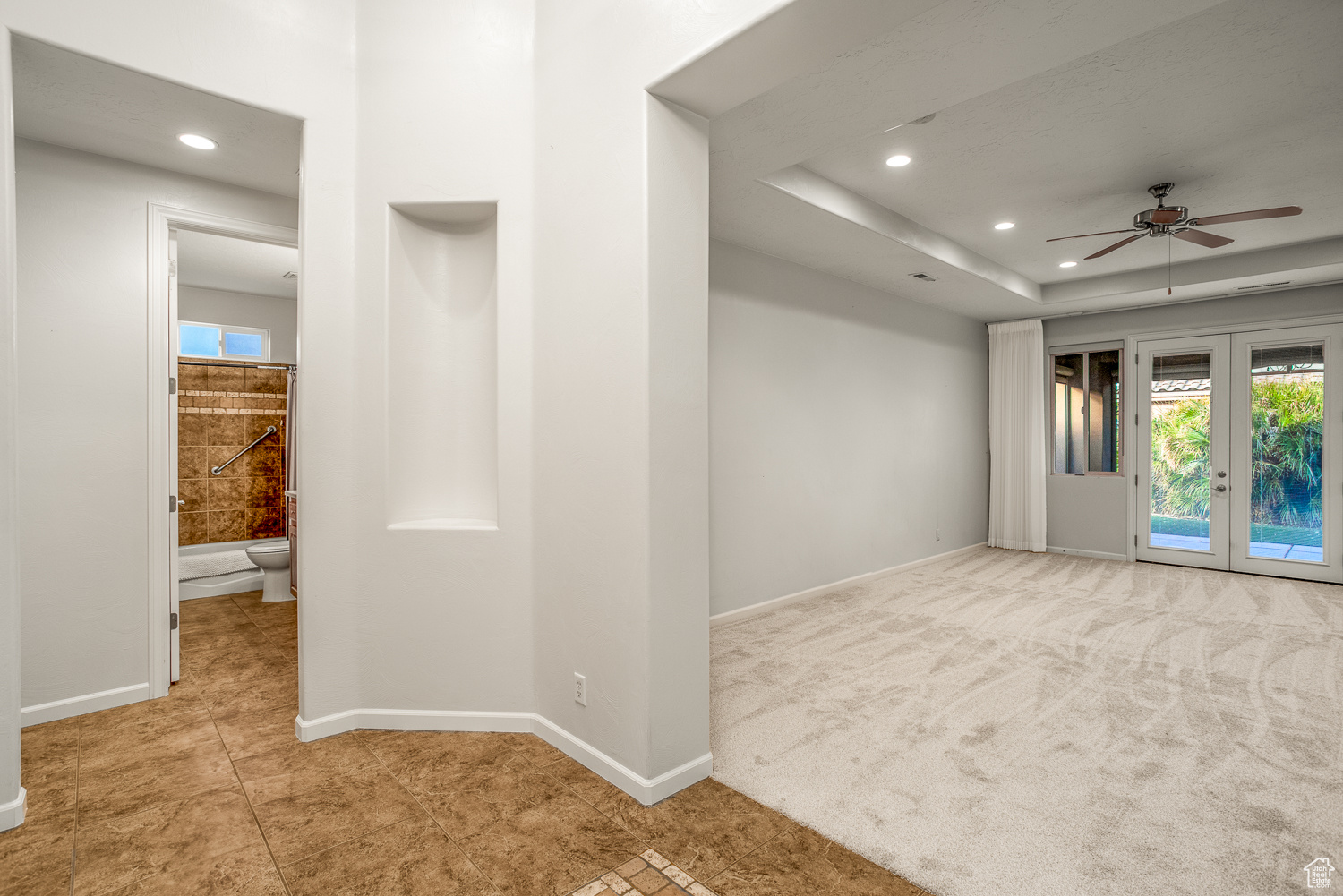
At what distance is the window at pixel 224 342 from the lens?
6285mm

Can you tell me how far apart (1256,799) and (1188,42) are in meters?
2.79

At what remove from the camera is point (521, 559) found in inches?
107

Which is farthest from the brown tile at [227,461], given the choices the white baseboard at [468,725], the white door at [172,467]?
the white baseboard at [468,725]

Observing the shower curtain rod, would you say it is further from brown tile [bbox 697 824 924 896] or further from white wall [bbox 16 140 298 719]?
brown tile [bbox 697 824 924 896]

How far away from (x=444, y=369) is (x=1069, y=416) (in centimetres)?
680

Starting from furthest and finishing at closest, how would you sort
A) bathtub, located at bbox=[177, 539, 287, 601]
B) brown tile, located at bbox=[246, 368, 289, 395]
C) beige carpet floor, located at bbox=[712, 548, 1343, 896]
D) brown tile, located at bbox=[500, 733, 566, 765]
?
brown tile, located at bbox=[246, 368, 289, 395] → bathtub, located at bbox=[177, 539, 287, 601] → brown tile, located at bbox=[500, 733, 566, 765] → beige carpet floor, located at bbox=[712, 548, 1343, 896]

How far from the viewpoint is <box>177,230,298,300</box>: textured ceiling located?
490 centimetres

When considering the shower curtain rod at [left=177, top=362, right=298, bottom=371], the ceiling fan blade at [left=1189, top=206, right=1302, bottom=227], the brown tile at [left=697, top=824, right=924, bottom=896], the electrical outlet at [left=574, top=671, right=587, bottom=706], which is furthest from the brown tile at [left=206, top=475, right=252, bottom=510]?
the ceiling fan blade at [left=1189, top=206, right=1302, bottom=227]

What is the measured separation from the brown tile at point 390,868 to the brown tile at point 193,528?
5.51 meters

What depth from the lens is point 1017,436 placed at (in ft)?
23.3

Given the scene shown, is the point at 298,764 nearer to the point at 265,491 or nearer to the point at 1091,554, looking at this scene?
the point at 265,491

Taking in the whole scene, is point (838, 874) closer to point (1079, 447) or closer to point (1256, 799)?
point (1256, 799)

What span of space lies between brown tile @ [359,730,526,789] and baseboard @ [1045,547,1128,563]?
21.5 feet

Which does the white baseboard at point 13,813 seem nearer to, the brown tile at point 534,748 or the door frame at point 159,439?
the door frame at point 159,439
